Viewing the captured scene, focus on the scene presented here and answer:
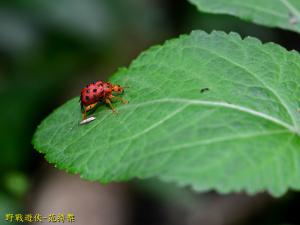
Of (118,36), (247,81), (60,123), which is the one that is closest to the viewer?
(247,81)

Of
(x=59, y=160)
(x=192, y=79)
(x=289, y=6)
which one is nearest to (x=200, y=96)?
(x=192, y=79)

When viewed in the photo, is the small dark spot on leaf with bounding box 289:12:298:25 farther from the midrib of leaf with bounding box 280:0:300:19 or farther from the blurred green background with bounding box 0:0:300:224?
the blurred green background with bounding box 0:0:300:224

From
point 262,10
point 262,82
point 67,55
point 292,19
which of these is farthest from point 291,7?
point 67,55

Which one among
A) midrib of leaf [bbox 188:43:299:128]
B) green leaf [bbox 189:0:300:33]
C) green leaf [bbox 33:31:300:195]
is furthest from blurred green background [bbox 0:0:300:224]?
midrib of leaf [bbox 188:43:299:128]

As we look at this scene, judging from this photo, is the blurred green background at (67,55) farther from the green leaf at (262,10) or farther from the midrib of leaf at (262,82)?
the midrib of leaf at (262,82)

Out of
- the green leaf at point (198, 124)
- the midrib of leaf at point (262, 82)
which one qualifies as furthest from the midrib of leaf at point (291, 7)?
the midrib of leaf at point (262, 82)

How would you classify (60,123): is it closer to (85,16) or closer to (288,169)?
(288,169)

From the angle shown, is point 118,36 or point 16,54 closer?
point 16,54
